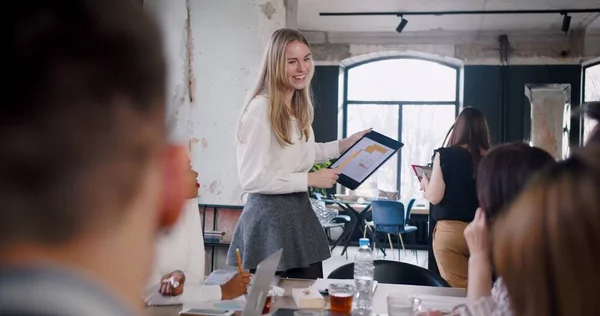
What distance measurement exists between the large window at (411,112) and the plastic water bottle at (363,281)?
318 inches

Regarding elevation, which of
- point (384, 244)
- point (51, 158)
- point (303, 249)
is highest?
point (51, 158)

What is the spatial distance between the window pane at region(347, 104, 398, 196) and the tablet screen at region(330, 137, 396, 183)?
305 inches

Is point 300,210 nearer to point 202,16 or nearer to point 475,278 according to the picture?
point 475,278

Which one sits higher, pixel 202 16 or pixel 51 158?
pixel 202 16

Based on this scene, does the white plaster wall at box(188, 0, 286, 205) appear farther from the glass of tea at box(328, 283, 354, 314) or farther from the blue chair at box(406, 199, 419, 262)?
the blue chair at box(406, 199, 419, 262)

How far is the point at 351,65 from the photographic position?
10.8 m

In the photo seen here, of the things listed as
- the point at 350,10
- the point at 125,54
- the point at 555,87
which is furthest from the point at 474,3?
the point at 125,54

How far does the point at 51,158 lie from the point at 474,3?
853 cm

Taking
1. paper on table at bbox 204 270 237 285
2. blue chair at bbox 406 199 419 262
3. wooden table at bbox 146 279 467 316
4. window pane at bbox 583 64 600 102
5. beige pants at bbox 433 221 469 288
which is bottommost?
blue chair at bbox 406 199 419 262

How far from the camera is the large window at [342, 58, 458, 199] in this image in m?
10.5

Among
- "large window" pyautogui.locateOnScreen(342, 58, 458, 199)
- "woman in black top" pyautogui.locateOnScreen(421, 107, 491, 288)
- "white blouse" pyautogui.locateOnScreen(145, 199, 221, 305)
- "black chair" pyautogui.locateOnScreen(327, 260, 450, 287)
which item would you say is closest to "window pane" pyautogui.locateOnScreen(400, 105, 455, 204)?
"large window" pyautogui.locateOnScreen(342, 58, 458, 199)

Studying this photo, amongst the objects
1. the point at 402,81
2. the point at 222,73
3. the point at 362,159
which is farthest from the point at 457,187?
the point at 402,81

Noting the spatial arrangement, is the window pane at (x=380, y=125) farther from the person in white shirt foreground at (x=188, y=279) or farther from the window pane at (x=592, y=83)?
the person in white shirt foreground at (x=188, y=279)

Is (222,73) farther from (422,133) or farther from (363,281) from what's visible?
(422,133)
